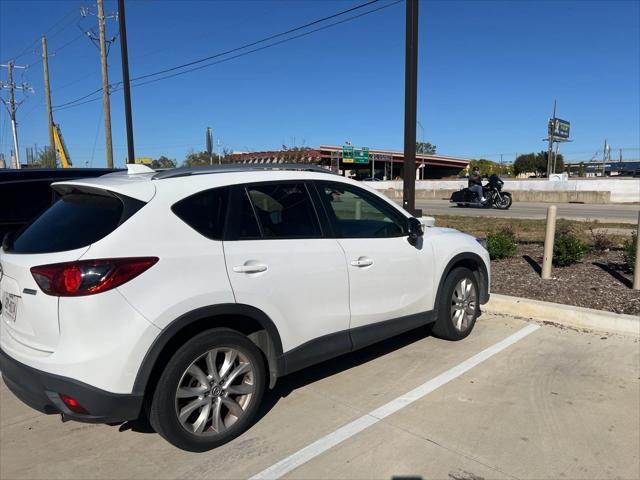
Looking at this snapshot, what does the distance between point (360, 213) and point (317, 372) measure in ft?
5.00

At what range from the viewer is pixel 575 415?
11.8ft

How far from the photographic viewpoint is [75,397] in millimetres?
2760

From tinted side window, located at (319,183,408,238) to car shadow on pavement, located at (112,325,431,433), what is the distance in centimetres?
124

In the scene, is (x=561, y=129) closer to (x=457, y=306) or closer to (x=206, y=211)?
(x=457, y=306)

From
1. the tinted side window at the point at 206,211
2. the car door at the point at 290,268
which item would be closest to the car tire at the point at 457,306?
the car door at the point at 290,268

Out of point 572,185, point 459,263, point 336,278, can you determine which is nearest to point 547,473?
point 336,278

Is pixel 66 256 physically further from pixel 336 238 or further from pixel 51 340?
pixel 336 238

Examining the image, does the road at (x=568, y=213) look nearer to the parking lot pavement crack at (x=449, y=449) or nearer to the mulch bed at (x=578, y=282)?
the mulch bed at (x=578, y=282)

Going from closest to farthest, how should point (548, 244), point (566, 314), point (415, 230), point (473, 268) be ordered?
1. point (415, 230)
2. point (473, 268)
3. point (566, 314)
4. point (548, 244)

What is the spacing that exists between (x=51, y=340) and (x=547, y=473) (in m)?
2.91

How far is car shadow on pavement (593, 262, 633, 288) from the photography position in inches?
258

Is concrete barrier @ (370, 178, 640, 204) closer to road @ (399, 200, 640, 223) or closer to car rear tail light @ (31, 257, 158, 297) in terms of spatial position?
road @ (399, 200, 640, 223)

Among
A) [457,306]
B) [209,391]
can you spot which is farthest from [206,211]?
[457,306]

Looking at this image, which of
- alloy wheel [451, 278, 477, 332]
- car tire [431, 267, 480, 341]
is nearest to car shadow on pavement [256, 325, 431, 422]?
car tire [431, 267, 480, 341]
